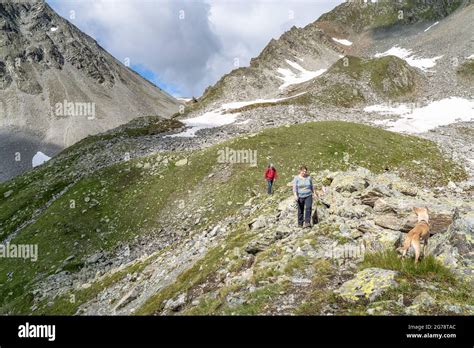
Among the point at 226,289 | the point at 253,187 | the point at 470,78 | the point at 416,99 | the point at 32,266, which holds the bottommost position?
the point at 32,266

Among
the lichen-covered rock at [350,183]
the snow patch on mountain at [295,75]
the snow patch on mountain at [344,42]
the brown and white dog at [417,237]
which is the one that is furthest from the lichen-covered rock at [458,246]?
the snow patch on mountain at [344,42]

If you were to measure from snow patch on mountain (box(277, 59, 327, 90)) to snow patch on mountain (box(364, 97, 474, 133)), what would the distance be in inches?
2099

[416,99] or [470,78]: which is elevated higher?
[470,78]

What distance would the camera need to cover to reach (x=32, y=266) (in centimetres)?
3186

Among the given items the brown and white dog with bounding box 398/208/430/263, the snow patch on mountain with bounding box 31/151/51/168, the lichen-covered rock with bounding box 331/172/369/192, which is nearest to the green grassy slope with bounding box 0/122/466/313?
the lichen-covered rock with bounding box 331/172/369/192

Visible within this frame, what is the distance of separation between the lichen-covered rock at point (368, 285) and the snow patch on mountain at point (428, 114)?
5330 centimetres

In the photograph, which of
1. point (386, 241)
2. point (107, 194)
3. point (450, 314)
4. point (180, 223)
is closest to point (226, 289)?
point (386, 241)

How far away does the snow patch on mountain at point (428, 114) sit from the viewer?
63.7 meters

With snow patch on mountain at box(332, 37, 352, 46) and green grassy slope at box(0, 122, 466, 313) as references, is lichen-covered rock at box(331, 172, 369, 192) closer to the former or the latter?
green grassy slope at box(0, 122, 466, 313)

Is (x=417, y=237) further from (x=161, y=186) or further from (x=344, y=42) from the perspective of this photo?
(x=344, y=42)

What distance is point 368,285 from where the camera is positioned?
11445 mm

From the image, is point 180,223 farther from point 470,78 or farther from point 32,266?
point 470,78

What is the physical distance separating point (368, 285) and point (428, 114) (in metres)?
70.5
